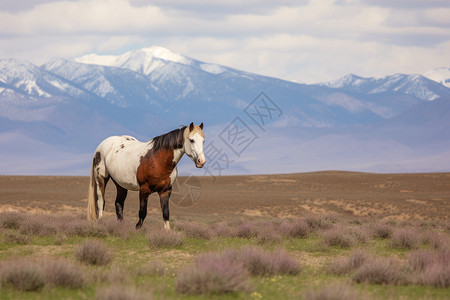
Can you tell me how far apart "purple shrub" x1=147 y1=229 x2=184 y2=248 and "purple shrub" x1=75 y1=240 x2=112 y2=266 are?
2.22 metres

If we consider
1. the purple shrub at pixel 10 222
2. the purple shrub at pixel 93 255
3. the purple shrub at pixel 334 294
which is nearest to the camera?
the purple shrub at pixel 334 294

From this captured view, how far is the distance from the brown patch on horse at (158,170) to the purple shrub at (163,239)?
4.94ft

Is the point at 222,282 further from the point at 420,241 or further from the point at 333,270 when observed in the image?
the point at 420,241

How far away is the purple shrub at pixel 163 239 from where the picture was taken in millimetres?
13309

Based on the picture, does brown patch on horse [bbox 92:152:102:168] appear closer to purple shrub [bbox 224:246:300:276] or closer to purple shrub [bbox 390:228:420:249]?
purple shrub [bbox 224:246:300:276]

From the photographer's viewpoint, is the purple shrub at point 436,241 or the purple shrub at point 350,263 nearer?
the purple shrub at point 350,263

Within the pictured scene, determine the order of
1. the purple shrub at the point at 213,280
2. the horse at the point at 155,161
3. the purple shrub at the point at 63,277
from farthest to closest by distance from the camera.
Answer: the horse at the point at 155,161
the purple shrub at the point at 63,277
the purple shrub at the point at 213,280

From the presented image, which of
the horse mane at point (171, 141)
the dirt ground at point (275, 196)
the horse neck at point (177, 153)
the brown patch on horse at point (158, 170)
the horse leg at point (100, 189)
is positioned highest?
the horse mane at point (171, 141)

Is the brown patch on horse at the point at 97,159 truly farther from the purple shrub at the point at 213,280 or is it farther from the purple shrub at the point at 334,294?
the purple shrub at the point at 334,294

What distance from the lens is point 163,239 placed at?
1341 centimetres

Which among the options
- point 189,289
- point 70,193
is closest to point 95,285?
point 189,289

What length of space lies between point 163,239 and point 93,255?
2.70m

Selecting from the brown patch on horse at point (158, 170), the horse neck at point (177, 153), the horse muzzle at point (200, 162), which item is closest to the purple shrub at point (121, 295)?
the horse muzzle at point (200, 162)

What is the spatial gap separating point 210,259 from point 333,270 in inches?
92.6
